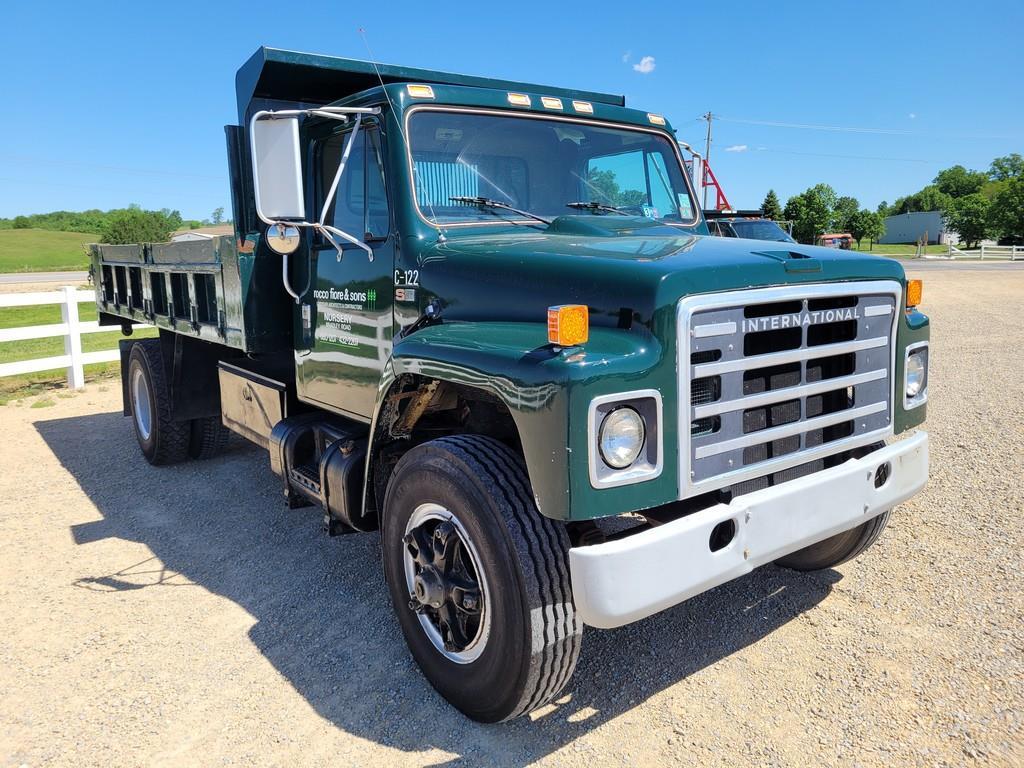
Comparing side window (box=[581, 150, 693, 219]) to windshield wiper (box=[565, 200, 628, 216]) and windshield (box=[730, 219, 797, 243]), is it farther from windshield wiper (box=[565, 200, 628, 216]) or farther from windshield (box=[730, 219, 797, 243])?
windshield (box=[730, 219, 797, 243])

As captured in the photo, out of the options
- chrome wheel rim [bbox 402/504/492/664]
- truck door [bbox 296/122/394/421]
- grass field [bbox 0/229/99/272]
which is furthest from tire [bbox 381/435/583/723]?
grass field [bbox 0/229/99/272]

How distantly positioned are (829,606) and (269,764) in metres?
2.64

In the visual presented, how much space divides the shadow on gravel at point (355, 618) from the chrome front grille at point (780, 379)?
3.31 feet

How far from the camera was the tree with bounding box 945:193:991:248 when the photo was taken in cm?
7288

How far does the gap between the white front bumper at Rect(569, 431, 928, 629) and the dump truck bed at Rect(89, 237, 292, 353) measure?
9.90 feet

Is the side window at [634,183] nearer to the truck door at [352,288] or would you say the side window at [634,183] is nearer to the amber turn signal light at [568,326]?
the truck door at [352,288]

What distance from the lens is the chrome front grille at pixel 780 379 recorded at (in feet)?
8.61

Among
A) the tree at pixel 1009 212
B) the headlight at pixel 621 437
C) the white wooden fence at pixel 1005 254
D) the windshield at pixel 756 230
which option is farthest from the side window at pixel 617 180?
the tree at pixel 1009 212

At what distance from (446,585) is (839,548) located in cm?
208

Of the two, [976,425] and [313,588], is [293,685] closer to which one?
[313,588]

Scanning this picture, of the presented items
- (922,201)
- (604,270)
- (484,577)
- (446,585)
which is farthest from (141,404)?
(922,201)

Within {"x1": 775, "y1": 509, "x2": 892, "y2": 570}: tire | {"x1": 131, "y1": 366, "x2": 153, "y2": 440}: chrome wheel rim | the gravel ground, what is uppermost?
{"x1": 131, "y1": 366, "x2": 153, "y2": 440}: chrome wheel rim

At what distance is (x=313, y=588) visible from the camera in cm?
421

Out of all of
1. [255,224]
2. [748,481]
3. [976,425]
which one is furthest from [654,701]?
[976,425]
